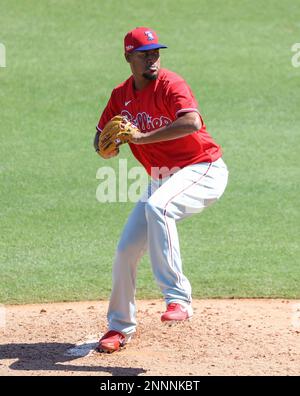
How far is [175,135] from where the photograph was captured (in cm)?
586

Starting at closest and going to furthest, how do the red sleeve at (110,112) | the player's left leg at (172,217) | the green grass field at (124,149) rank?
the player's left leg at (172,217)
the red sleeve at (110,112)
the green grass field at (124,149)

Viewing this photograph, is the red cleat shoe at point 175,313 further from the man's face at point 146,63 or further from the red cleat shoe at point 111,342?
the man's face at point 146,63

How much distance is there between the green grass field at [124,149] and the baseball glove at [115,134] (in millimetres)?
1917

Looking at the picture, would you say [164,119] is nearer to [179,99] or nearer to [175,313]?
[179,99]

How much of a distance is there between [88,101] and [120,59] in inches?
56.6

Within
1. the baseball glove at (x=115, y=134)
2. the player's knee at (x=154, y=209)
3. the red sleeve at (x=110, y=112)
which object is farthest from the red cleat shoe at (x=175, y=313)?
the red sleeve at (x=110, y=112)

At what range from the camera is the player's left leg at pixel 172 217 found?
5.85 meters

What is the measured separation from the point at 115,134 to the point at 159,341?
1.51m

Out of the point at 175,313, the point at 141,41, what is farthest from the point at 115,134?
the point at 175,313

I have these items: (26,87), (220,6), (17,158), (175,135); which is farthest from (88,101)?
(175,135)

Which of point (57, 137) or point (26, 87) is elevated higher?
point (26, 87)

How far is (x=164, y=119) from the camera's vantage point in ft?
20.2

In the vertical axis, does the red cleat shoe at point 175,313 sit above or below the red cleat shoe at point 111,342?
above
